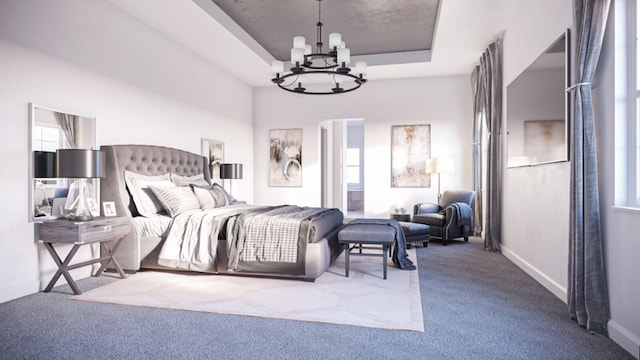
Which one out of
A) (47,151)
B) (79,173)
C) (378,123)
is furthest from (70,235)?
(378,123)

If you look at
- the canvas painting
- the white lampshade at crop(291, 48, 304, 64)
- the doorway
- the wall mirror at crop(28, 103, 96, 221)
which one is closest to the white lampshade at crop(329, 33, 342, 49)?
the white lampshade at crop(291, 48, 304, 64)

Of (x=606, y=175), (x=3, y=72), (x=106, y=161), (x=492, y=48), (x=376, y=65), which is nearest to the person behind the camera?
(x=606, y=175)

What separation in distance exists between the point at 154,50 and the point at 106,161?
1760 millimetres

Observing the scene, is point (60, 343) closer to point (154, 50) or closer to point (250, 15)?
point (154, 50)

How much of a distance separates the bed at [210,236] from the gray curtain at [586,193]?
210 cm

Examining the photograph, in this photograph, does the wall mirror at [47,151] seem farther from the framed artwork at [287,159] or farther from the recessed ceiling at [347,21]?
the framed artwork at [287,159]

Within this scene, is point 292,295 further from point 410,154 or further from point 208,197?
point 410,154

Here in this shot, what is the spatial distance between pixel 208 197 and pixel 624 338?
167 inches

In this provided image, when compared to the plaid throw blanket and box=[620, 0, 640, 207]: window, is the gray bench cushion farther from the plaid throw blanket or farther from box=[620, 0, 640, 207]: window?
box=[620, 0, 640, 207]: window

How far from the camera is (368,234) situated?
12.9 ft

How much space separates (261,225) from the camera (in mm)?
3912

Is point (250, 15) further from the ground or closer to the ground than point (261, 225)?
further from the ground

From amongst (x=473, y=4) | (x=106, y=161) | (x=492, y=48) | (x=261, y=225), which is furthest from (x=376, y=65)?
(x=106, y=161)

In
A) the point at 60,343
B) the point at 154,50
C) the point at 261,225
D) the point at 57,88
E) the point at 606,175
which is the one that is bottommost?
the point at 60,343
